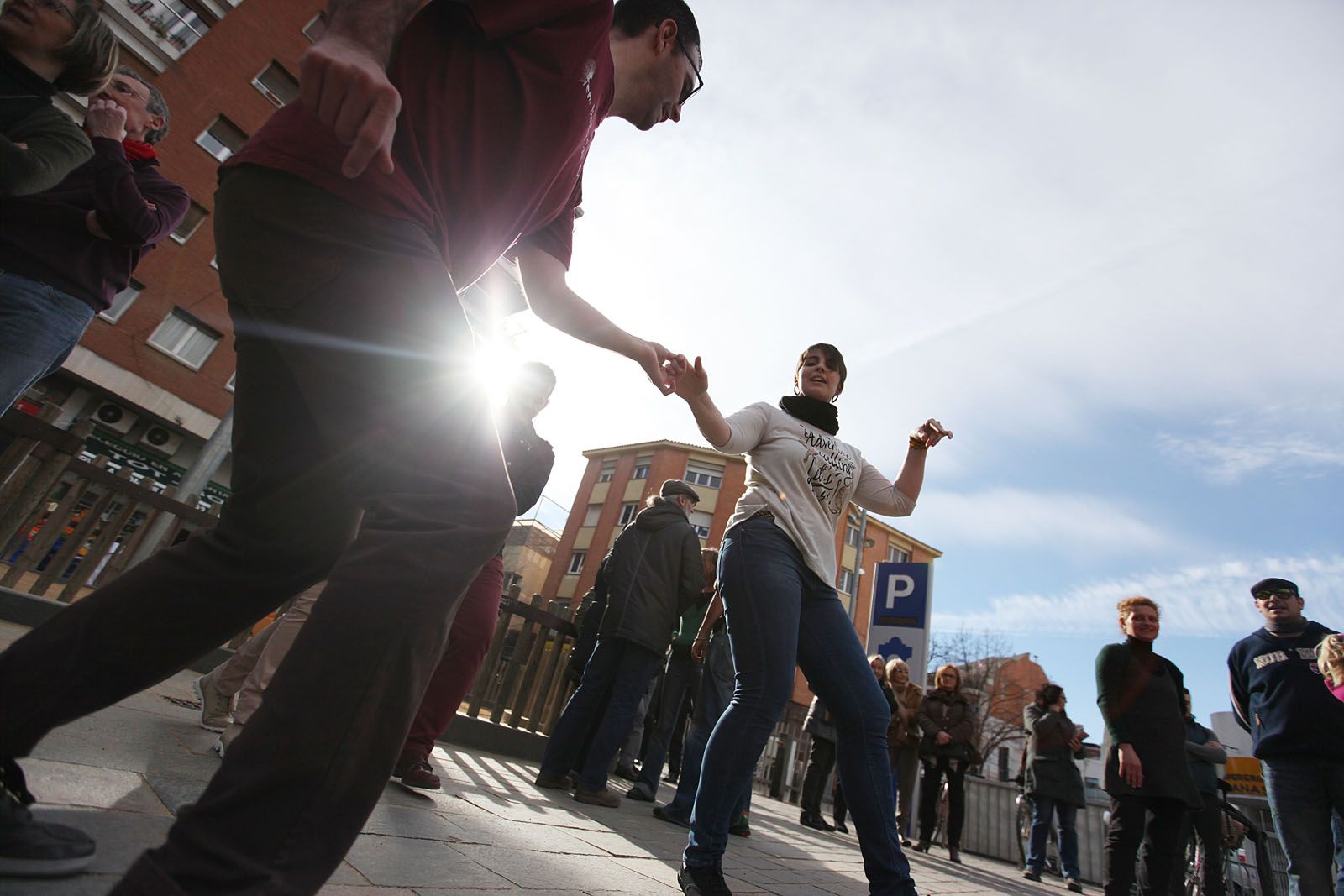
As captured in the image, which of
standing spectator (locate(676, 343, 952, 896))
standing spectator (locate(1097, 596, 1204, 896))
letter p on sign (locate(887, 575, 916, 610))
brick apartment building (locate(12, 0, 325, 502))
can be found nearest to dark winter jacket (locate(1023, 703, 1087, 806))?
letter p on sign (locate(887, 575, 916, 610))

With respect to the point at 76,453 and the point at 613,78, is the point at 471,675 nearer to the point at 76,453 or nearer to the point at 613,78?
Answer: the point at 613,78

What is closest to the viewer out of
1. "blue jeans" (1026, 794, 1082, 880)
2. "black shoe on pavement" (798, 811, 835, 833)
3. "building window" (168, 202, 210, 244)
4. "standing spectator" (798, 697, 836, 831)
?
"black shoe on pavement" (798, 811, 835, 833)

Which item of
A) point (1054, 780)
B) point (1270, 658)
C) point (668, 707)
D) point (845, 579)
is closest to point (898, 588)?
point (1054, 780)

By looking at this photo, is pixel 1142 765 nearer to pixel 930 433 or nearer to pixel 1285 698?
pixel 1285 698

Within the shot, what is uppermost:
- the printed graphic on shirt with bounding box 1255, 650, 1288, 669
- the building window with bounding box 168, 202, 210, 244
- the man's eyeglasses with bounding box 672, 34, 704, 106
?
the building window with bounding box 168, 202, 210, 244

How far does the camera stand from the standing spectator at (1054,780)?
25.0 ft

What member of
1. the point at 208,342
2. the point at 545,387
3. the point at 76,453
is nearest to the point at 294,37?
the point at 208,342

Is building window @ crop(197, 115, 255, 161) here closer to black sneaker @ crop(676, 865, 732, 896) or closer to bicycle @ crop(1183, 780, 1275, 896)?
black sneaker @ crop(676, 865, 732, 896)

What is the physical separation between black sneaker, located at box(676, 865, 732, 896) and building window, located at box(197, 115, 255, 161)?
23.8m

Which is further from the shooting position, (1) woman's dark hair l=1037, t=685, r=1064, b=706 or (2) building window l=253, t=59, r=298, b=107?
(2) building window l=253, t=59, r=298, b=107

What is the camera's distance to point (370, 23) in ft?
3.73

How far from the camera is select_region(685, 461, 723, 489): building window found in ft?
139

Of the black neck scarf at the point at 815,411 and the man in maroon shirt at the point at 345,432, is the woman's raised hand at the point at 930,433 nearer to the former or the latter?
the black neck scarf at the point at 815,411

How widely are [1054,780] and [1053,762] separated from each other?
19cm
